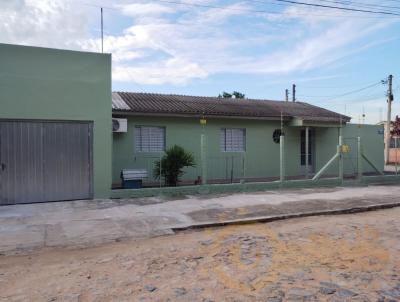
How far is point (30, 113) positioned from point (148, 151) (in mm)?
5599

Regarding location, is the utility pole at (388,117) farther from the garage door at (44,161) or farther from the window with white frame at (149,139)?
the garage door at (44,161)

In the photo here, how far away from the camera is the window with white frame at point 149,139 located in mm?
15812

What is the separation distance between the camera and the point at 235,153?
17938 mm

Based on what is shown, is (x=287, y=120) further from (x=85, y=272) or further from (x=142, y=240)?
(x=85, y=272)

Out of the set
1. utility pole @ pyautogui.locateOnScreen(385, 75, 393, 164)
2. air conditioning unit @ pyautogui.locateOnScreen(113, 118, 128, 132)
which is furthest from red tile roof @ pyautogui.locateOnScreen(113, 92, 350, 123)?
utility pole @ pyautogui.locateOnScreen(385, 75, 393, 164)

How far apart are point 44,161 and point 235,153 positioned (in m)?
8.99

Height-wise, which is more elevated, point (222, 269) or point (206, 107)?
point (206, 107)

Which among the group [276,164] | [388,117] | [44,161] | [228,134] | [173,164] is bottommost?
[276,164]

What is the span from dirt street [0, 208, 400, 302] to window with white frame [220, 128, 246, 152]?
969cm

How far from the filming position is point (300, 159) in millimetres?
19625

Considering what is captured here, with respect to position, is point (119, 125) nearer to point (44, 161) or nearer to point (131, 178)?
point (131, 178)

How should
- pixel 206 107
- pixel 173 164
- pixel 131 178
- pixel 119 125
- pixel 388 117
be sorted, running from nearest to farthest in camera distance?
pixel 131 178, pixel 173 164, pixel 119 125, pixel 206 107, pixel 388 117

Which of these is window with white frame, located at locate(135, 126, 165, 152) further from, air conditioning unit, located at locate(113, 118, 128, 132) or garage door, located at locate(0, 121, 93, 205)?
garage door, located at locate(0, 121, 93, 205)

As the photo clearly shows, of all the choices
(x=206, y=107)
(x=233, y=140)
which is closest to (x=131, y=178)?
(x=206, y=107)
